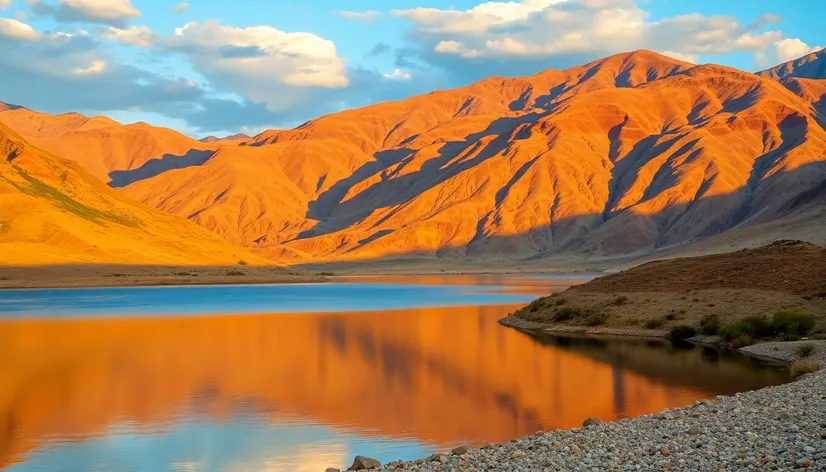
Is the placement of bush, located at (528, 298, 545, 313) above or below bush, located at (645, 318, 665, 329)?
above

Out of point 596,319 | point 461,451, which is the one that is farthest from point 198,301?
point 461,451

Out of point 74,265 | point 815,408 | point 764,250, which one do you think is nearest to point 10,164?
point 74,265

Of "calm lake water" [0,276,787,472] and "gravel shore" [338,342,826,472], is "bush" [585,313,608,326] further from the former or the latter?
"gravel shore" [338,342,826,472]

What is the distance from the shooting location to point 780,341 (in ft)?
143

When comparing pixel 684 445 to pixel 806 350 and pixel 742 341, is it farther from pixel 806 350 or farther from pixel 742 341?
pixel 742 341

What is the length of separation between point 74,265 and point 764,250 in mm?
89995

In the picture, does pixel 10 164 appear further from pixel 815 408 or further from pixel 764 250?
pixel 815 408

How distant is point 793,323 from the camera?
147ft

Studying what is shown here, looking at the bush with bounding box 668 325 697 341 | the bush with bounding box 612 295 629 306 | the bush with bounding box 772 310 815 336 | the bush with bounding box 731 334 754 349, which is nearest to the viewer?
the bush with bounding box 772 310 815 336

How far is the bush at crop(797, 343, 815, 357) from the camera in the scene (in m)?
37.5

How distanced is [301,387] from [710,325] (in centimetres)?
2642

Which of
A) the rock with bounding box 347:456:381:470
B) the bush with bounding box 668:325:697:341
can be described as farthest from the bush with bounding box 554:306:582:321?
the rock with bounding box 347:456:381:470

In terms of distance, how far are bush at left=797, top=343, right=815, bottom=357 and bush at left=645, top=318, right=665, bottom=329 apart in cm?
1395

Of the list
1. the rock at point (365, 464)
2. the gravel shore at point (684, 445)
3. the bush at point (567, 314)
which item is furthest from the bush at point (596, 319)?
the rock at point (365, 464)
